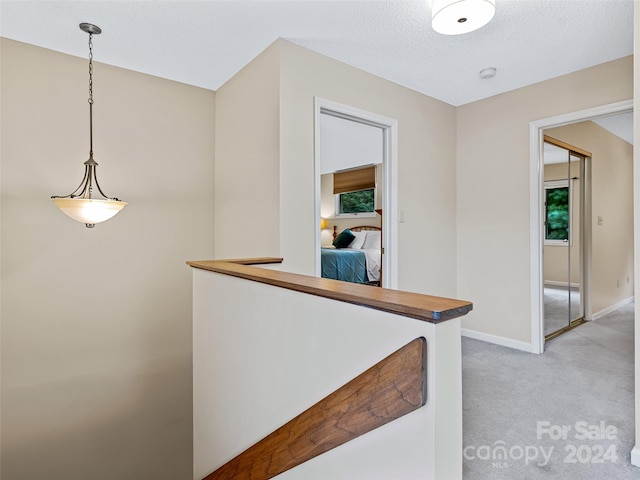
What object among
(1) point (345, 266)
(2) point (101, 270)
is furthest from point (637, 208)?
(2) point (101, 270)

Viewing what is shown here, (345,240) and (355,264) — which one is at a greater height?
(345,240)

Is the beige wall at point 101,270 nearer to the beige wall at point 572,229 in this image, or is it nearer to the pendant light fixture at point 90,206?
the pendant light fixture at point 90,206

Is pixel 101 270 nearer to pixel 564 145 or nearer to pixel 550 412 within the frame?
pixel 550 412

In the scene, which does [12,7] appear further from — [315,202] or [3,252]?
[315,202]

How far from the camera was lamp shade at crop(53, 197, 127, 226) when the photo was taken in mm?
2332

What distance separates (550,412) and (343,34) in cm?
273

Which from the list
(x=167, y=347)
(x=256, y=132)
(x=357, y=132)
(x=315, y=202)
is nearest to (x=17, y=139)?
(x=256, y=132)

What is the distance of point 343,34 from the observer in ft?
7.91

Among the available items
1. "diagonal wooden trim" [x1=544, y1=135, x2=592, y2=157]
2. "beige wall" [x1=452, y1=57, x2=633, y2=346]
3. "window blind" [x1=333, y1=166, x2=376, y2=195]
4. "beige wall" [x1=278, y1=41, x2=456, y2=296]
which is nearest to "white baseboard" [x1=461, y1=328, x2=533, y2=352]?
"beige wall" [x1=452, y1=57, x2=633, y2=346]

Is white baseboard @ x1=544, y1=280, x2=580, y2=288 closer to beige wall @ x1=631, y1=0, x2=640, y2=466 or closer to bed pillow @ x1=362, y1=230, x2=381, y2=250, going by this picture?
bed pillow @ x1=362, y1=230, x2=381, y2=250

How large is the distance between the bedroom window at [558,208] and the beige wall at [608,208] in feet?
1.30

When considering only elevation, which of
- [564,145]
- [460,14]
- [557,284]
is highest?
[460,14]

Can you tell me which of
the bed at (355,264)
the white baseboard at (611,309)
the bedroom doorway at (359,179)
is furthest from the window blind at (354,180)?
the white baseboard at (611,309)

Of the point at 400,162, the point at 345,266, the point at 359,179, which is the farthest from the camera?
the point at 359,179
